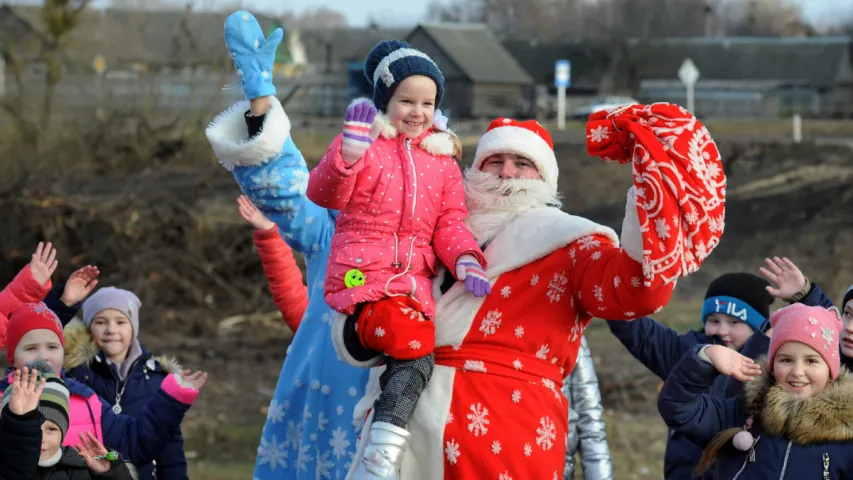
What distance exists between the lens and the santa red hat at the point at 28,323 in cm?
468

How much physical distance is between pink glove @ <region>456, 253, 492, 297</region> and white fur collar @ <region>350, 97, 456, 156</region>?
0.38 m

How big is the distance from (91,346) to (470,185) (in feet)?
6.92

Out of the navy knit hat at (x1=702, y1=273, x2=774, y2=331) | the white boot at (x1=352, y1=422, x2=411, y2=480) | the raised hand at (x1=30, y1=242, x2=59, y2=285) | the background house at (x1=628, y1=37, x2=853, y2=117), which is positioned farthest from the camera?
the background house at (x1=628, y1=37, x2=853, y2=117)

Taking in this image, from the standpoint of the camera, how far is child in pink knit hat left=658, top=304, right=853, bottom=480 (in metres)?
3.87

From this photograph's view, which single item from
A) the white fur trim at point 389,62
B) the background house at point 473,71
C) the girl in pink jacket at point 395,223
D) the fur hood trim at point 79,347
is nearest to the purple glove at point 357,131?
the girl in pink jacket at point 395,223

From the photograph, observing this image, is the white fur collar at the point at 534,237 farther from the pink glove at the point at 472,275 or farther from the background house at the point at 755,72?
the background house at the point at 755,72

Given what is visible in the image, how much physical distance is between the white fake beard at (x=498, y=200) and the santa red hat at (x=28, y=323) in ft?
6.14

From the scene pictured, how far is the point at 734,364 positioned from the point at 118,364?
2.65 metres

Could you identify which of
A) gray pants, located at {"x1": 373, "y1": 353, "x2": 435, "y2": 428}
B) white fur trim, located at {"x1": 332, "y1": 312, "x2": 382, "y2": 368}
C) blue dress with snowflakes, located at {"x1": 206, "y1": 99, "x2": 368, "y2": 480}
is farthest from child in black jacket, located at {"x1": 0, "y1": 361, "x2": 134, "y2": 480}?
gray pants, located at {"x1": 373, "y1": 353, "x2": 435, "y2": 428}

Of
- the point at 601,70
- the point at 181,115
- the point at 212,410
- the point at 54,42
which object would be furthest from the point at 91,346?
the point at 601,70

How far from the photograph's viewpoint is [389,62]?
12.1 feet

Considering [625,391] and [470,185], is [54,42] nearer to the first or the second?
[625,391]

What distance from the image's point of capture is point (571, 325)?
3.52 metres

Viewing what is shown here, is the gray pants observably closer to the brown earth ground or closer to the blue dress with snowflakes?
the blue dress with snowflakes
